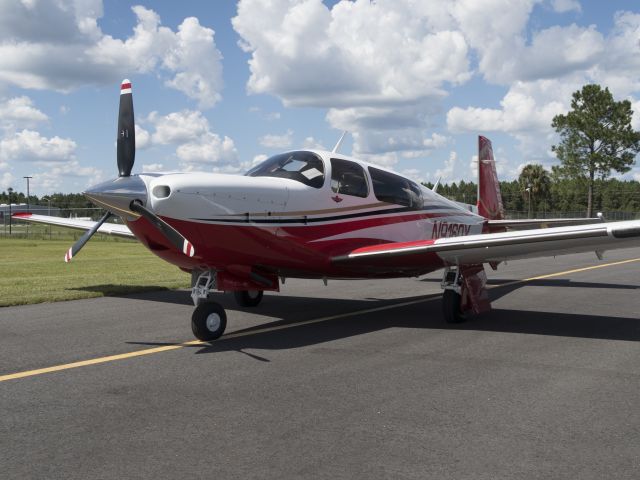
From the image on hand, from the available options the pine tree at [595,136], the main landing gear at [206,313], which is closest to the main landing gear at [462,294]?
the main landing gear at [206,313]

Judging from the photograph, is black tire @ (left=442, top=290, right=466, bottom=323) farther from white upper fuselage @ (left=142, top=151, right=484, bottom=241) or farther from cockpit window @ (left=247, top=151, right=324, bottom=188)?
cockpit window @ (left=247, top=151, right=324, bottom=188)

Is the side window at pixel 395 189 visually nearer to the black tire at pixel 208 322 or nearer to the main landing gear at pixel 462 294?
the main landing gear at pixel 462 294

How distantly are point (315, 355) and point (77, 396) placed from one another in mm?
2458

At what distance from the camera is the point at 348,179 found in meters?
8.51

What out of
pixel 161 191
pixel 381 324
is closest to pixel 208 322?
pixel 161 191

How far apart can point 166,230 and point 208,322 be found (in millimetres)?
1214

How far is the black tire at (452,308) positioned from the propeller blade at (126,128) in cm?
473

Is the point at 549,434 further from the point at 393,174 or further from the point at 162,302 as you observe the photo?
the point at 162,302

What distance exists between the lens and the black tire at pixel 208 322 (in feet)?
22.1

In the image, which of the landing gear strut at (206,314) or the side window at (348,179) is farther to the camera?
the side window at (348,179)

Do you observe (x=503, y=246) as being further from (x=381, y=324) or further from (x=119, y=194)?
(x=119, y=194)

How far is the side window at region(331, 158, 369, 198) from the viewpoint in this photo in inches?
326

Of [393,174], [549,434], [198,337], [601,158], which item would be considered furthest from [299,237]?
[601,158]

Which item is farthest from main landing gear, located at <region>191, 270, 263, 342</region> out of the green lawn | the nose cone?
the green lawn
